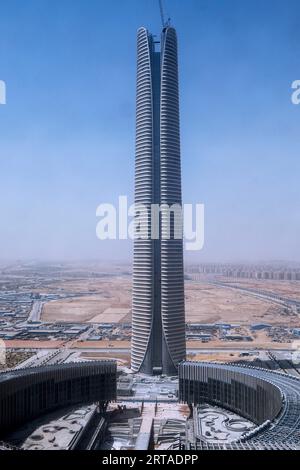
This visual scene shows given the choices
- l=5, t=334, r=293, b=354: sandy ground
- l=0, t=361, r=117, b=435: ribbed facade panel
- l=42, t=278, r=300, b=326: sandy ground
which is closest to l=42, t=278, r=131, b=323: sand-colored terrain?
l=42, t=278, r=300, b=326: sandy ground

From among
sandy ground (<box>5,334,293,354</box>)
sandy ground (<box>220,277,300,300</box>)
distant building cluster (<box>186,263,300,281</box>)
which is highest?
distant building cluster (<box>186,263,300,281</box>)

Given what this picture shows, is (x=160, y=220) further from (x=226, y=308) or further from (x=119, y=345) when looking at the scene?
(x=226, y=308)

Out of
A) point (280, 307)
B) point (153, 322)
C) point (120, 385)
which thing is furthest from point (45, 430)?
point (280, 307)

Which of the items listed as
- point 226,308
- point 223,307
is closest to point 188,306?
point 223,307

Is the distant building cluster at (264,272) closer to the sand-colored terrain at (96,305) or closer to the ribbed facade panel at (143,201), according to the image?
the sand-colored terrain at (96,305)

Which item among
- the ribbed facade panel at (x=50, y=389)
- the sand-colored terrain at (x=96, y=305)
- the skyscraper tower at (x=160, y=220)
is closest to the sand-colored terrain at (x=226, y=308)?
the sand-colored terrain at (x=96, y=305)

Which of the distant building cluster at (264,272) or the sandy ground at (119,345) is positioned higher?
the distant building cluster at (264,272)

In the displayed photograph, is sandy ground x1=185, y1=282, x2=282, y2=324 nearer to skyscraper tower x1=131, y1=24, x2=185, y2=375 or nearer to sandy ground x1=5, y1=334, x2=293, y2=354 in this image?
sandy ground x1=5, y1=334, x2=293, y2=354

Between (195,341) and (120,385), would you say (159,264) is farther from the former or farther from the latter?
(195,341)
